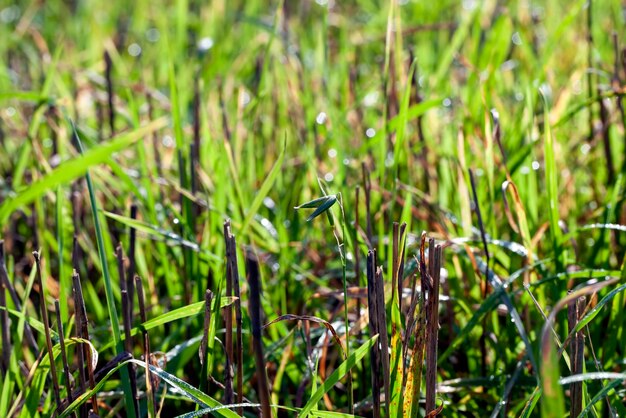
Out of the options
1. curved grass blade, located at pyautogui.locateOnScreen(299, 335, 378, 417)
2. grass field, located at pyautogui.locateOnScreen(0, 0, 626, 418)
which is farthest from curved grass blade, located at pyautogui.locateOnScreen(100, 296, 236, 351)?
curved grass blade, located at pyautogui.locateOnScreen(299, 335, 378, 417)

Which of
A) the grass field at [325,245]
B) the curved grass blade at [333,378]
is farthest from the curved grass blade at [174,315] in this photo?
the curved grass blade at [333,378]

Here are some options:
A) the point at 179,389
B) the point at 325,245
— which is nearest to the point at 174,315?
the point at 179,389

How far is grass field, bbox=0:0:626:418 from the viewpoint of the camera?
30.5 inches

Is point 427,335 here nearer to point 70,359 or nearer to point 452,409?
point 452,409

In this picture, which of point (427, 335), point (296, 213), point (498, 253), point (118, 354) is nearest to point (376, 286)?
point (427, 335)

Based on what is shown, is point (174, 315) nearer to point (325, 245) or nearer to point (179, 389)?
point (179, 389)

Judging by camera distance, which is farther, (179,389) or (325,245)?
(325,245)

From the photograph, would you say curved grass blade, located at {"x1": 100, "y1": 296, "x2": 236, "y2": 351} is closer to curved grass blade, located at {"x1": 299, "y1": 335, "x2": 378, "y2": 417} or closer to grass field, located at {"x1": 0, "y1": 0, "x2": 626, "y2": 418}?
grass field, located at {"x1": 0, "y1": 0, "x2": 626, "y2": 418}

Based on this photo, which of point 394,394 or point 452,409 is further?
point 452,409

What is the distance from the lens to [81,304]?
79 cm

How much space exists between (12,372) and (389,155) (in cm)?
81

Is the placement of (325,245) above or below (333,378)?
above

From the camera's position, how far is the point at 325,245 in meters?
1.31

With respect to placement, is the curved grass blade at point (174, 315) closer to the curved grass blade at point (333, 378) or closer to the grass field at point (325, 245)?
the grass field at point (325, 245)
